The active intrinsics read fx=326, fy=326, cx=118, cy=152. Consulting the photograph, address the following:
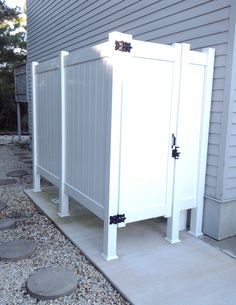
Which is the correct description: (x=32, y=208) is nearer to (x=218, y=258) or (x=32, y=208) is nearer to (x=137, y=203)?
(x=137, y=203)

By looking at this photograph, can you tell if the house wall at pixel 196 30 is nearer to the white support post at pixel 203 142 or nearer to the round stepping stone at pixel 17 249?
the white support post at pixel 203 142

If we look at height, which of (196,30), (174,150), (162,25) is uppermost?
(162,25)

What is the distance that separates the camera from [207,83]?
3.23 m

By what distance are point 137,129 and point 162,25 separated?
1.84 meters

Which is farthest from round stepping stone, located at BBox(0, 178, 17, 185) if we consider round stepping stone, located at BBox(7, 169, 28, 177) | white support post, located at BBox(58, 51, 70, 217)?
white support post, located at BBox(58, 51, 70, 217)

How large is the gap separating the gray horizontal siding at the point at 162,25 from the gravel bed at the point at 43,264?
4.95 feet

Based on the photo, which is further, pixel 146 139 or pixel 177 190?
pixel 177 190

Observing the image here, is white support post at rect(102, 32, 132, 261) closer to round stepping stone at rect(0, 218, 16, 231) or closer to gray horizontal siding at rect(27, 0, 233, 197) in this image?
gray horizontal siding at rect(27, 0, 233, 197)

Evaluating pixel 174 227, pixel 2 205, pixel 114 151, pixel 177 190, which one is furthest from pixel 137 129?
pixel 2 205

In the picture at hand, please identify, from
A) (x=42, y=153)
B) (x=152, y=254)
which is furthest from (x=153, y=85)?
(x=42, y=153)

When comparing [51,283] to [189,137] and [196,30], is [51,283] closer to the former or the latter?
[189,137]

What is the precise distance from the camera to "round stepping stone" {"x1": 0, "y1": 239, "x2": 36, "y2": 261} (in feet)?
9.63

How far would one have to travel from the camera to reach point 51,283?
8.23 ft

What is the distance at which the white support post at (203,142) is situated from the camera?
3217mm
